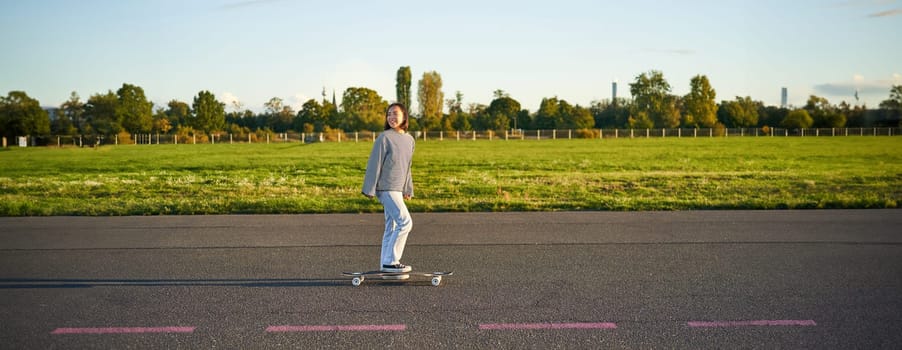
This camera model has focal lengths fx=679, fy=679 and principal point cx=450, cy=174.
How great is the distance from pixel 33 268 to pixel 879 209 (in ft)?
42.0

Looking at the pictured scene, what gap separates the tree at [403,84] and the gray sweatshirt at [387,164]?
Result: 129160 millimetres

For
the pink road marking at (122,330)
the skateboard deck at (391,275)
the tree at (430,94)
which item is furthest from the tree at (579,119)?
the pink road marking at (122,330)

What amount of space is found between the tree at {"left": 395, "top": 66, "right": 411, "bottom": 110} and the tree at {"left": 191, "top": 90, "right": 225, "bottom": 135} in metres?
41.9

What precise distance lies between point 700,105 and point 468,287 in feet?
342

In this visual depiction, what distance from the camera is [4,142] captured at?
68.6 metres

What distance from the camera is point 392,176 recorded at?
6.35m

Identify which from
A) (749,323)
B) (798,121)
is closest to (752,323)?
(749,323)

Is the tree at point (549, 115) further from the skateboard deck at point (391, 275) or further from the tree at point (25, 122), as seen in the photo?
the skateboard deck at point (391, 275)

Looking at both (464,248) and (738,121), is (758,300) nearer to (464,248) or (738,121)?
(464,248)

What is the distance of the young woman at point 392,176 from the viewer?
6.32 m

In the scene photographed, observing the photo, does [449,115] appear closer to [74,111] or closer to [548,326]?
[74,111]

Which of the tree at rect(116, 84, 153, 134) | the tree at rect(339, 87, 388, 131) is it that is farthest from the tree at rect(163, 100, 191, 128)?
the tree at rect(339, 87, 388, 131)

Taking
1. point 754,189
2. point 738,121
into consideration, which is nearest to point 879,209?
point 754,189

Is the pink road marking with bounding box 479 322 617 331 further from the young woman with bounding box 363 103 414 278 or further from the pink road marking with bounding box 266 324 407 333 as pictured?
the young woman with bounding box 363 103 414 278
